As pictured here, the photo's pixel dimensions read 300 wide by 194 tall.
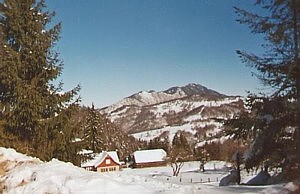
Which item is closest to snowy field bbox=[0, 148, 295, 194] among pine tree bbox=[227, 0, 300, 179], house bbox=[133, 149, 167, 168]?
pine tree bbox=[227, 0, 300, 179]

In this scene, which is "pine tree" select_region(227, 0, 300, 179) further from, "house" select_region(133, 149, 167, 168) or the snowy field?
"house" select_region(133, 149, 167, 168)

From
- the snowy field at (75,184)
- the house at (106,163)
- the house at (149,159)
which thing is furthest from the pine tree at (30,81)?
the house at (149,159)

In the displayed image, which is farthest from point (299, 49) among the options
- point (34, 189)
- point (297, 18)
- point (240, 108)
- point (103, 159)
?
point (103, 159)

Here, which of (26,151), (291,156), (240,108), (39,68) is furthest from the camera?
(39,68)

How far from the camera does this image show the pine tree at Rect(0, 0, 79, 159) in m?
14.0

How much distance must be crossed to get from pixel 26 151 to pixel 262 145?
8112mm

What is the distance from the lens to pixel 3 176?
10.2 meters

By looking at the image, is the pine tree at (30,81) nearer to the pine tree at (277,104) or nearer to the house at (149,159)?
the pine tree at (277,104)

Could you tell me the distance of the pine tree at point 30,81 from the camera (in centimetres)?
1398

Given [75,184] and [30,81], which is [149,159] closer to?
[30,81]

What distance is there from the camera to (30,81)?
1455 cm

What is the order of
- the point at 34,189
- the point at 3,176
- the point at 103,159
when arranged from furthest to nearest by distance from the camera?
the point at 103,159 → the point at 3,176 → the point at 34,189

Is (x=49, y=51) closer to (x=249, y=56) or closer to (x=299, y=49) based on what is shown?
(x=249, y=56)

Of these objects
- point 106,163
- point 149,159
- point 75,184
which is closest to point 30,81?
point 75,184
